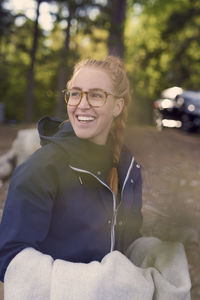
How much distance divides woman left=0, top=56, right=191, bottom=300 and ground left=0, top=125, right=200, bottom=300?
319 millimetres

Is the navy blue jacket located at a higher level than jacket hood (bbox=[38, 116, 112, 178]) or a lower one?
lower

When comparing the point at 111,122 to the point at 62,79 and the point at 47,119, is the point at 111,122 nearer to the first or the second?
the point at 47,119

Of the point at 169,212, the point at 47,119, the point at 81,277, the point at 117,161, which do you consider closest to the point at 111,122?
the point at 117,161

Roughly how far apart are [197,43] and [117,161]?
20.5 metres

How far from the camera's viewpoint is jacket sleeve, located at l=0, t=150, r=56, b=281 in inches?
63.6

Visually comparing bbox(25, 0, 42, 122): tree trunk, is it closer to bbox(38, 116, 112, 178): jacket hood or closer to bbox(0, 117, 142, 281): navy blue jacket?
bbox(38, 116, 112, 178): jacket hood

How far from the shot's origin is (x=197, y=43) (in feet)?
69.3

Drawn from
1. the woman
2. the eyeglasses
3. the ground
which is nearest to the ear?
the woman

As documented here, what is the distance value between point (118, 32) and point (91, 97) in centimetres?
803

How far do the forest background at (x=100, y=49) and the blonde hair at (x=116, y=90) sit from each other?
11.4 meters

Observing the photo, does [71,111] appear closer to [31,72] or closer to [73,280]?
[73,280]

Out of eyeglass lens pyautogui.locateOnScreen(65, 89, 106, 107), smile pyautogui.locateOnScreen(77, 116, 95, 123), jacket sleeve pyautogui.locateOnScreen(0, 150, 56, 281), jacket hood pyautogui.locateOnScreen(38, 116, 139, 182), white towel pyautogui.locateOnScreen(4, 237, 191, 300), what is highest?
eyeglass lens pyautogui.locateOnScreen(65, 89, 106, 107)

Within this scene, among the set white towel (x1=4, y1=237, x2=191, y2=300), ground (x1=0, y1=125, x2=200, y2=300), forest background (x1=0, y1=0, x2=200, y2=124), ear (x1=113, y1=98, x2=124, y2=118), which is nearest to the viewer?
white towel (x1=4, y1=237, x2=191, y2=300)

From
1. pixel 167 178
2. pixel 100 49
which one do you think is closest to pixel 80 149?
pixel 167 178
